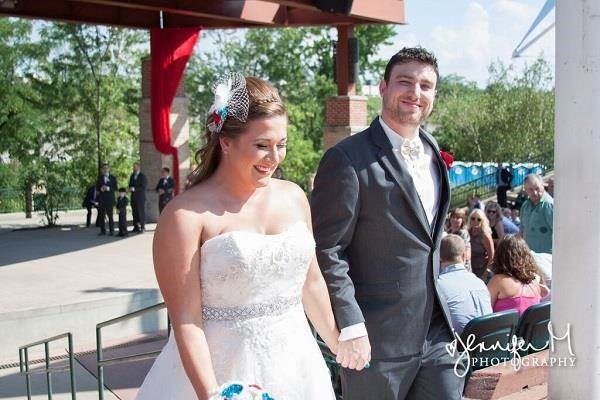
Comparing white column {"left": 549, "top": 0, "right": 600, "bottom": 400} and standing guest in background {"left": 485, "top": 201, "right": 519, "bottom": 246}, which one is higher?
white column {"left": 549, "top": 0, "right": 600, "bottom": 400}

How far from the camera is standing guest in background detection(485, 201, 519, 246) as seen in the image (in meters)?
Answer: 8.71

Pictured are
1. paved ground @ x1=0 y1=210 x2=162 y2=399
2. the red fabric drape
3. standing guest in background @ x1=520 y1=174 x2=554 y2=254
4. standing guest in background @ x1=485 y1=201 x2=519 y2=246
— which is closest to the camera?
standing guest in background @ x1=520 y1=174 x2=554 y2=254

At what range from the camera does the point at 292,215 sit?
2527mm

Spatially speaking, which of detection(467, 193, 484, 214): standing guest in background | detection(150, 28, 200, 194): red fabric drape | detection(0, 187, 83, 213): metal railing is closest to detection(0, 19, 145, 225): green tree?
detection(0, 187, 83, 213): metal railing

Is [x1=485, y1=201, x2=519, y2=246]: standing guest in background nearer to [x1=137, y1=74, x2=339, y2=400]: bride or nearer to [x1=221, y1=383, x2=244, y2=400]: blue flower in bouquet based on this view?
[x1=137, y1=74, x2=339, y2=400]: bride

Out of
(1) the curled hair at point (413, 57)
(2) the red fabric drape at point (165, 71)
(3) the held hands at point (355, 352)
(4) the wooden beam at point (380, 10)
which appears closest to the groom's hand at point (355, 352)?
(3) the held hands at point (355, 352)

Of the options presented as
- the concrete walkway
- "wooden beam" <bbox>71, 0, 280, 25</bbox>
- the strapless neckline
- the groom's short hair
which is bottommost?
the concrete walkway

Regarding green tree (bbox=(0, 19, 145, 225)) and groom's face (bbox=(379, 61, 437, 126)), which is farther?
green tree (bbox=(0, 19, 145, 225))

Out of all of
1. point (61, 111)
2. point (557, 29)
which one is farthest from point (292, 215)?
point (61, 111)

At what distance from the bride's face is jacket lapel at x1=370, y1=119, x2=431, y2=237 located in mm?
512

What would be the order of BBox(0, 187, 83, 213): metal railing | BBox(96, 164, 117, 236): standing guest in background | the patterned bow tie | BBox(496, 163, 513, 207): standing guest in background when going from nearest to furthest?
the patterned bow tie
BBox(96, 164, 117, 236): standing guest in background
BBox(496, 163, 513, 207): standing guest in background
BBox(0, 187, 83, 213): metal railing

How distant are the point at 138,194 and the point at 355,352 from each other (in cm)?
1449

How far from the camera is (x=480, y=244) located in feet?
25.2

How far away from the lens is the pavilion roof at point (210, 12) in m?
15.2
